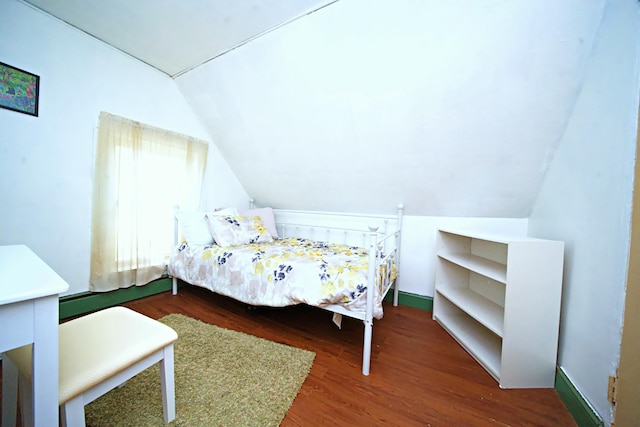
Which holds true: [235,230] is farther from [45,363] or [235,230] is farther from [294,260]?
[45,363]

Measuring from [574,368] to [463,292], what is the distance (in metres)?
0.78

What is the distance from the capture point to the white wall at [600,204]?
893mm

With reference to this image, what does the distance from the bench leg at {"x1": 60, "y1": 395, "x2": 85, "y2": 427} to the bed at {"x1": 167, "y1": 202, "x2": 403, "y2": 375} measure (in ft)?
3.25

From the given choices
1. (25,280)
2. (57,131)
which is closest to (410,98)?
(25,280)

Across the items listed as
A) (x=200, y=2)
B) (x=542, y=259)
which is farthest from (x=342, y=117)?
(x=542, y=259)

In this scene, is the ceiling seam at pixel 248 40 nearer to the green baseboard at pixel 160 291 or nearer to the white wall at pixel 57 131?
the white wall at pixel 57 131

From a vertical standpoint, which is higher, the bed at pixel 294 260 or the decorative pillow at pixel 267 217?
the decorative pillow at pixel 267 217

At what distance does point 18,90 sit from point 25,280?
5.54 ft

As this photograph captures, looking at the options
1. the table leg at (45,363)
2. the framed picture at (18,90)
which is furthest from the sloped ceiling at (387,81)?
the table leg at (45,363)

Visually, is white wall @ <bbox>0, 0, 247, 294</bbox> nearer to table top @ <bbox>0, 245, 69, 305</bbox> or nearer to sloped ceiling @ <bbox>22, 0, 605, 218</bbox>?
sloped ceiling @ <bbox>22, 0, 605, 218</bbox>

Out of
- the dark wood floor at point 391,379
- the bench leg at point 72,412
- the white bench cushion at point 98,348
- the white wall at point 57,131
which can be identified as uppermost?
the white wall at point 57,131

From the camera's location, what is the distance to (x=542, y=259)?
3.99 feet

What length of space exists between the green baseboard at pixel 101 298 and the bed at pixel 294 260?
7.1 inches

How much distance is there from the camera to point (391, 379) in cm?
127
